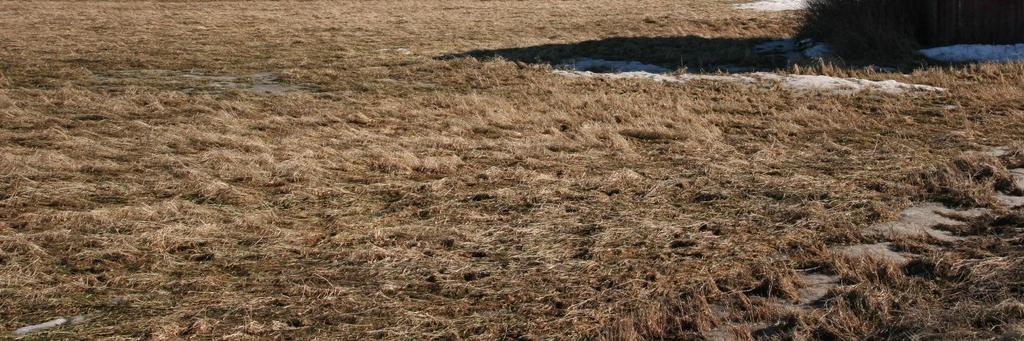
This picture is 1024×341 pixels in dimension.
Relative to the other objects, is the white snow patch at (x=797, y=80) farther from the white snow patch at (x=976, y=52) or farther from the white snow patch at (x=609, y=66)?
the white snow patch at (x=976, y=52)

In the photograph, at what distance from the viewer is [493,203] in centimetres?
694

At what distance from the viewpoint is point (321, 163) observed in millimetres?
8227

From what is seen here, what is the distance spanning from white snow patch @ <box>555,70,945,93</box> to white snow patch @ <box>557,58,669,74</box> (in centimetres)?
61

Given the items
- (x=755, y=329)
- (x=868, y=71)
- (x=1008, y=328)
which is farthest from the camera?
(x=868, y=71)

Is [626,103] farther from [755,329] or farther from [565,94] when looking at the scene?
[755,329]

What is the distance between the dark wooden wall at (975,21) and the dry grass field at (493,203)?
10.1 feet

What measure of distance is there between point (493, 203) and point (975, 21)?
45.4 feet

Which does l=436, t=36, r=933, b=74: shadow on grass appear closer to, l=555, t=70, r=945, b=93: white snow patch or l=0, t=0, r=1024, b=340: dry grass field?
l=555, t=70, r=945, b=93: white snow patch

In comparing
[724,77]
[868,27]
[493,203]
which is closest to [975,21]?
[868,27]

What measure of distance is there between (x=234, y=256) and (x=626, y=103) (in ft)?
22.7

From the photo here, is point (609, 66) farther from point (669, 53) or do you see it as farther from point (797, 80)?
point (797, 80)

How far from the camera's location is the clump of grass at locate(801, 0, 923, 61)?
16844 mm

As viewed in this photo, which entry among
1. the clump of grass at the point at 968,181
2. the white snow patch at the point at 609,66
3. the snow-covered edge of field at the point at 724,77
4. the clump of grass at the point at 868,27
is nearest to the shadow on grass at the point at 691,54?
the white snow patch at the point at 609,66

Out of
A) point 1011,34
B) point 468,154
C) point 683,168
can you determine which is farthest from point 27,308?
point 1011,34
